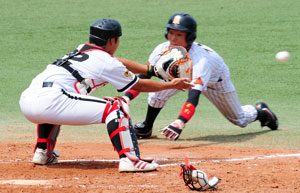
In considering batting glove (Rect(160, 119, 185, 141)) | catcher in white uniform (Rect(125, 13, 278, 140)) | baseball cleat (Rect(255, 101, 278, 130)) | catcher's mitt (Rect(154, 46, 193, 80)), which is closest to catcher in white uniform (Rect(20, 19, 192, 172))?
catcher's mitt (Rect(154, 46, 193, 80))

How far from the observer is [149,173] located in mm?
4625

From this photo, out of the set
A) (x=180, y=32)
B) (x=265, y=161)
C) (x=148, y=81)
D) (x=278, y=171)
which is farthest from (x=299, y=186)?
(x=180, y=32)

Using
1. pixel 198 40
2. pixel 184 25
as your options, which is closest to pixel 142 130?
pixel 184 25

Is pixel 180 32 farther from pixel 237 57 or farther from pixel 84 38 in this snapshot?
pixel 84 38

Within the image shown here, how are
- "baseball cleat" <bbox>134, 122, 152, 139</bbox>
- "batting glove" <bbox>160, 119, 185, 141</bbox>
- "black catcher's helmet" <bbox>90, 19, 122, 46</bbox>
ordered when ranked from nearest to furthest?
"black catcher's helmet" <bbox>90, 19, 122, 46</bbox> → "batting glove" <bbox>160, 119, 185, 141</bbox> → "baseball cleat" <bbox>134, 122, 152, 139</bbox>

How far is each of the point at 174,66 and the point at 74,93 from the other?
42.7 inches

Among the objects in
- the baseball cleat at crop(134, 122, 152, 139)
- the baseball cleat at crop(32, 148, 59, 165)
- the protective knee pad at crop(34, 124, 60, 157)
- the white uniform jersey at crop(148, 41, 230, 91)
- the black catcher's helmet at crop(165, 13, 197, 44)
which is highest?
the black catcher's helmet at crop(165, 13, 197, 44)

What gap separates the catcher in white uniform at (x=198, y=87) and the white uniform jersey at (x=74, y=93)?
124 centimetres

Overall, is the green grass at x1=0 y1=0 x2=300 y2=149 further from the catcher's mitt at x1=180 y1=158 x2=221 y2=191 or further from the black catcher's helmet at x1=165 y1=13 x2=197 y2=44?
the catcher's mitt at x1=180 y1=158 x2=221 y2=191

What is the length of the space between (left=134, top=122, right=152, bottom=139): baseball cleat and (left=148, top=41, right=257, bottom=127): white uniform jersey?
264 mm

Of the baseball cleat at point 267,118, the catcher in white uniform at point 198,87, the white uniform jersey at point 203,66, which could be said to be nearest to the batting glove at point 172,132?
the catcher in white uniform at point 198,87

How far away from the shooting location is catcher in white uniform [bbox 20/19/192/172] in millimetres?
4637

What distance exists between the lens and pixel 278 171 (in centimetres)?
468

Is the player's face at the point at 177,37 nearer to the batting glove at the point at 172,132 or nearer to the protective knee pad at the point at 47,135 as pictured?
the batting glove at the point at 172,132
